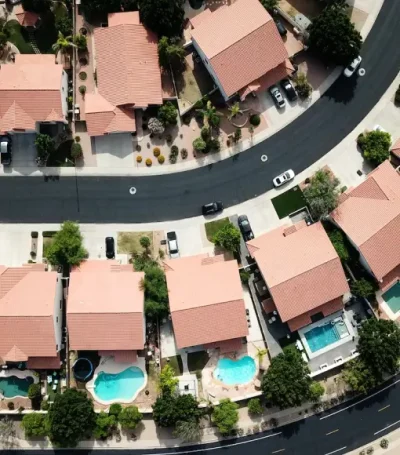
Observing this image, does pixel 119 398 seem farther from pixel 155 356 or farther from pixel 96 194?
pixel 96 194

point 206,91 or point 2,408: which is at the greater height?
point 206,91

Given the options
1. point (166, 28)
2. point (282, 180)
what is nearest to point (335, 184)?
point (282, 180)

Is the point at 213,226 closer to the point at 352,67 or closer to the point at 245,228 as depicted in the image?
the point at 245,228

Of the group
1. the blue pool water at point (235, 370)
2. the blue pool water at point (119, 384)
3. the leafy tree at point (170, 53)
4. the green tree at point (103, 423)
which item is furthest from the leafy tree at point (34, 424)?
the leafy tree at point (170, 53)

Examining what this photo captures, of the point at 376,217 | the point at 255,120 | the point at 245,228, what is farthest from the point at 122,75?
the point at 376,217

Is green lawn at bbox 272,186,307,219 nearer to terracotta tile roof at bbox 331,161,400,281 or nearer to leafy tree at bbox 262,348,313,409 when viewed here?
terracotta tile roof at bbox 331,161,400,281
